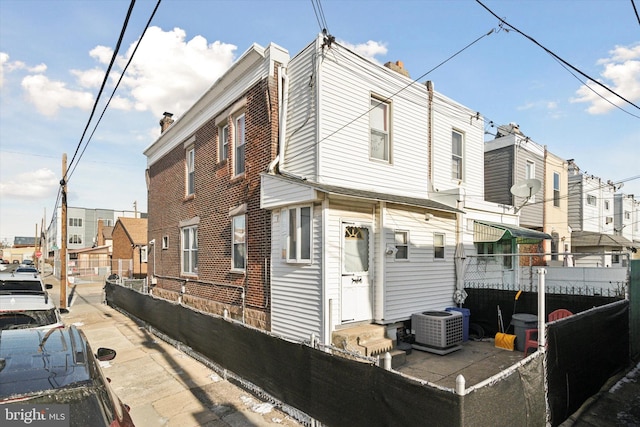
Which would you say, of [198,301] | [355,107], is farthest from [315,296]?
[198,301]

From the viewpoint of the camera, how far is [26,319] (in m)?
6.24

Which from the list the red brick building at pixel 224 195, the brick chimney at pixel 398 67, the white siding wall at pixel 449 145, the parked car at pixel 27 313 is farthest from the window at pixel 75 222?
the white siding wall at pixel 449 145

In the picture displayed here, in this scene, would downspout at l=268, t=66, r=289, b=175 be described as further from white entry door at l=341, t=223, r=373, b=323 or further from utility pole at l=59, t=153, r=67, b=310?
utility pole at l=59, t=153, r=67, b=310

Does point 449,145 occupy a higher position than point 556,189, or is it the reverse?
point 449,145

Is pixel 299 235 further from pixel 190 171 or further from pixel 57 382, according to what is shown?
pixel 190 171

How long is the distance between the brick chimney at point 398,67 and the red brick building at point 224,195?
3040mm

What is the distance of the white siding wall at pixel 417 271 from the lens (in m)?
8.97

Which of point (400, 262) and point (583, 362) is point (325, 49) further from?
point (583, 362)

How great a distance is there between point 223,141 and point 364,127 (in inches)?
207

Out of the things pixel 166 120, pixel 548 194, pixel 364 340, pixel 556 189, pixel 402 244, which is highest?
pixel 166 120

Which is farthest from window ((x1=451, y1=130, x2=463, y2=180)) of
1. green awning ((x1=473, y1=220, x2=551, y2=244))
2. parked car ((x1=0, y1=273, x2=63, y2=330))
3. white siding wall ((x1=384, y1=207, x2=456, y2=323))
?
parked car ((x1=0, y1=273, x2=63, y2=330))

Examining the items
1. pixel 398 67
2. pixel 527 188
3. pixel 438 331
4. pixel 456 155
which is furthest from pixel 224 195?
pixel 527 188

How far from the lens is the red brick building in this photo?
9.70 metres

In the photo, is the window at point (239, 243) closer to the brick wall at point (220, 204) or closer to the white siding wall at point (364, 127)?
the brick wall at point (220, 204)
